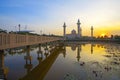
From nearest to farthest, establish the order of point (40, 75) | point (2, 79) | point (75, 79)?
point (2, 79) → point (75, 79) → point (40, 75)

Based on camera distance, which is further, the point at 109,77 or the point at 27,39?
the point at 27,39

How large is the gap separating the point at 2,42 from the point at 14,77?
773 cm

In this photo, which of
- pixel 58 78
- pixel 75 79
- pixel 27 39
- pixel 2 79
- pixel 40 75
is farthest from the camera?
pixel 27 39

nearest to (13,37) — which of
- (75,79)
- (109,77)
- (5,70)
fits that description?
(5,70)

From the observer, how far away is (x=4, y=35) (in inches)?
852

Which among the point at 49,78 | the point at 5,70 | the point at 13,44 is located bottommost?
the point at 49,78

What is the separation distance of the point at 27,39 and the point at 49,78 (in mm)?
11048

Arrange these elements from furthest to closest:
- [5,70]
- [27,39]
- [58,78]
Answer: [27,39], [58,78], [5,70]

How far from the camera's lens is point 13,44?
82.3 feet

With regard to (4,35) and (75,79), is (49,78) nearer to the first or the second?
(75,79)

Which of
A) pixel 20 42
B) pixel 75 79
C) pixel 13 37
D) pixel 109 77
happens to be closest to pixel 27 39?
pixel 20 42

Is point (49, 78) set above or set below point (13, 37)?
below

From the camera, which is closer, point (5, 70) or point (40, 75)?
point (5, 70)

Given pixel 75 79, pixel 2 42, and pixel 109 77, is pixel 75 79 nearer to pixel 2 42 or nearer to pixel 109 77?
pixel 109 77
